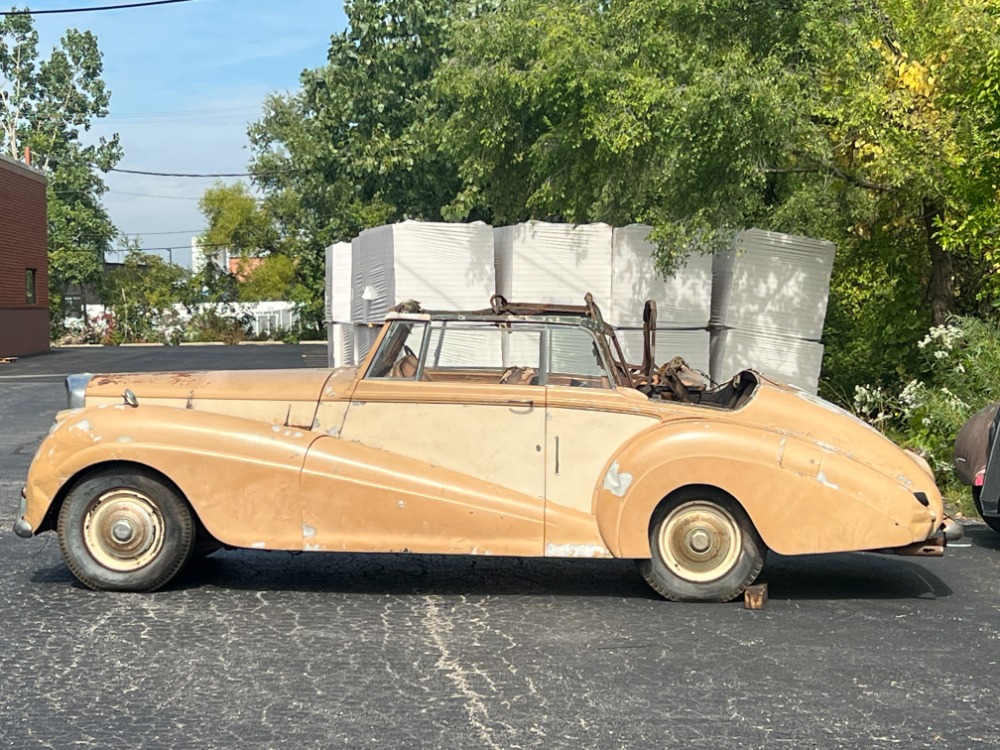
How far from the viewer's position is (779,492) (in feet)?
20.8

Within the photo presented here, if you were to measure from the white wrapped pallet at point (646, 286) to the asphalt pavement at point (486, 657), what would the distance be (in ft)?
18.2

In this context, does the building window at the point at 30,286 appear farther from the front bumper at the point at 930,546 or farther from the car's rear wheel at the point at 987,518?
the front bumper at the point at 930,546

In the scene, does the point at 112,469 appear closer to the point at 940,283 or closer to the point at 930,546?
the point at 930,546

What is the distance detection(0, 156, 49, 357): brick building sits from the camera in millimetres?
35406

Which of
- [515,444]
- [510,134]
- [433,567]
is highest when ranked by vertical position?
[510,134]

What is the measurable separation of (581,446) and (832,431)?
1.44m

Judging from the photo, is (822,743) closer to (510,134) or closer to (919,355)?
(919,355)

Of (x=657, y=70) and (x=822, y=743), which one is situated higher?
(x=657, y=70)

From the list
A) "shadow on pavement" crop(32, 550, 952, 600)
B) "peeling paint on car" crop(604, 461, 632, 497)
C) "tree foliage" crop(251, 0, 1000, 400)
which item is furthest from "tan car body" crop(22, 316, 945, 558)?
"tree foliage" crop(251, 0, 1000, 400)

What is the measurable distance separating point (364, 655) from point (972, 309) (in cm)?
1089

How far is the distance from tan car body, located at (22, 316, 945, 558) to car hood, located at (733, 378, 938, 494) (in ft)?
0.03

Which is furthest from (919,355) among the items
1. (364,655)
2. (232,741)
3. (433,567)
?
(232,741)

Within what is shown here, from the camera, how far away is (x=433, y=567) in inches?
294

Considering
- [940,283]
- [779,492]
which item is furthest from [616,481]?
[940,283]
